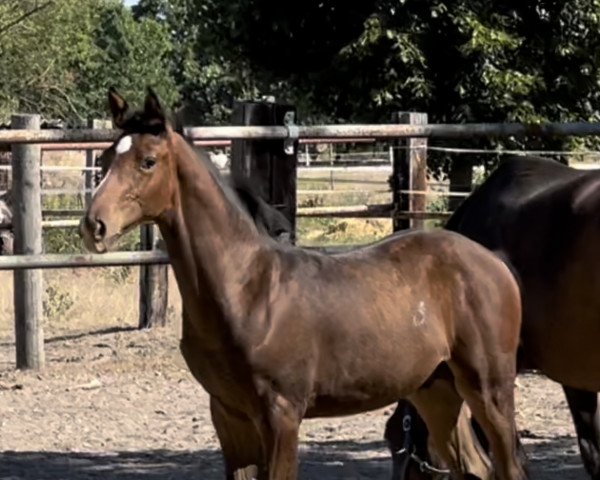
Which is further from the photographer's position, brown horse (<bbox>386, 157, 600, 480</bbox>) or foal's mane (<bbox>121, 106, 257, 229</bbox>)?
brown horse (<bbox>386, 157, 600, 480</bbox>)

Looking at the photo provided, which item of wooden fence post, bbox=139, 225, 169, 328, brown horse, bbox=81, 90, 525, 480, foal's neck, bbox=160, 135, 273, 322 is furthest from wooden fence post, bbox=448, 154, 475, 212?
foal's neck, bbox=160, 135, 273, 322

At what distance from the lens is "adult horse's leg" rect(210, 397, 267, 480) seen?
4.01 m

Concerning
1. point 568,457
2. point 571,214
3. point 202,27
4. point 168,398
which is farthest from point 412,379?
point 202,27

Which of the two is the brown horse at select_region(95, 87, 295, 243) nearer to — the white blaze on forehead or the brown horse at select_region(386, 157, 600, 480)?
the white blaze on forehead

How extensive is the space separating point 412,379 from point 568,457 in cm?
207

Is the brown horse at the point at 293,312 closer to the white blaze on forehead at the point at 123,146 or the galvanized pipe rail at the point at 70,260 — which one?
the white blaze on forehead at the point at 123,146

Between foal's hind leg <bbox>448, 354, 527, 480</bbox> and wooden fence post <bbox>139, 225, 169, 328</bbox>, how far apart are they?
15.9ft

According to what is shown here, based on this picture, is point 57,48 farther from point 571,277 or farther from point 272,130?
point 571,277

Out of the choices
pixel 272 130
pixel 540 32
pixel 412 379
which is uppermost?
pixel 540 32

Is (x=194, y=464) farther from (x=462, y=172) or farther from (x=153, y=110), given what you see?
(x=462, y=172)

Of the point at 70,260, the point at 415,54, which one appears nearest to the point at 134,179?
the point at 70,260

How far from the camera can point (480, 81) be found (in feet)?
39.2

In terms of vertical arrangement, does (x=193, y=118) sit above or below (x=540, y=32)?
below

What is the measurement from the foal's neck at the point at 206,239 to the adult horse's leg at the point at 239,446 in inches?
14.3
